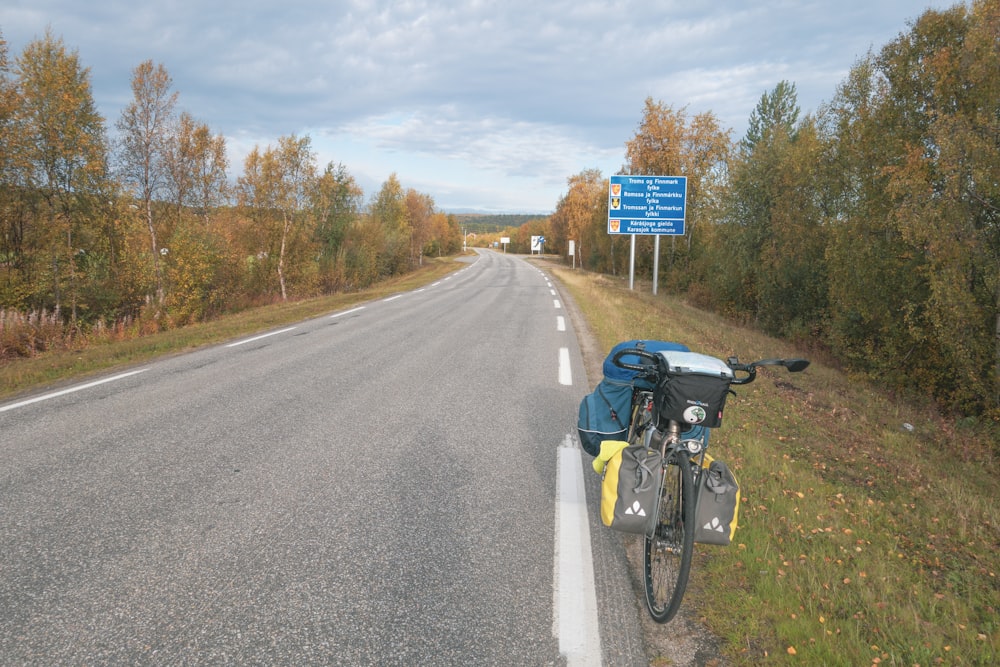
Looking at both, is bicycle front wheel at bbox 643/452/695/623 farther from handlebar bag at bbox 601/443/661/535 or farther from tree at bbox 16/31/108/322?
tree at bbox 16/31/108/322

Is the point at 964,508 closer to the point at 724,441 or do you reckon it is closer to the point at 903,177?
the point at 724,441

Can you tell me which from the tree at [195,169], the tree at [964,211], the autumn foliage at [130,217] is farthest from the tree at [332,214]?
the tree at [964,211]

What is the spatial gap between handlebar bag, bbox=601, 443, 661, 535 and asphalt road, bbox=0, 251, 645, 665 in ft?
1.53

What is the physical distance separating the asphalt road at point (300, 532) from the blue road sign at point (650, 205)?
18.5m

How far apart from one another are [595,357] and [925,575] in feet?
20.2

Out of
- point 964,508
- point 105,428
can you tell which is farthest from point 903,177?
point 105,428

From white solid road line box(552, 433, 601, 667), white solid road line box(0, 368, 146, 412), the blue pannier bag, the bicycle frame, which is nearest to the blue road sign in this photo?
white solid road line box(0, 368, 146, 412)

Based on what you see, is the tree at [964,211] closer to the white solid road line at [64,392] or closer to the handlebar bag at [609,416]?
the handlebar bag at [609,416]

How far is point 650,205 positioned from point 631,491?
22110 millimetres

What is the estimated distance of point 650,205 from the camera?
22922mm

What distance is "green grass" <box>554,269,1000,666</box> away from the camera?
2.41 meters

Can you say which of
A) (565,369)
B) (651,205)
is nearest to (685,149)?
(651,205)

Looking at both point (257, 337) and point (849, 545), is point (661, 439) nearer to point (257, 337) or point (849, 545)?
point (849, 545)

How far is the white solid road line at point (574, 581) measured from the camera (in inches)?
90.4
